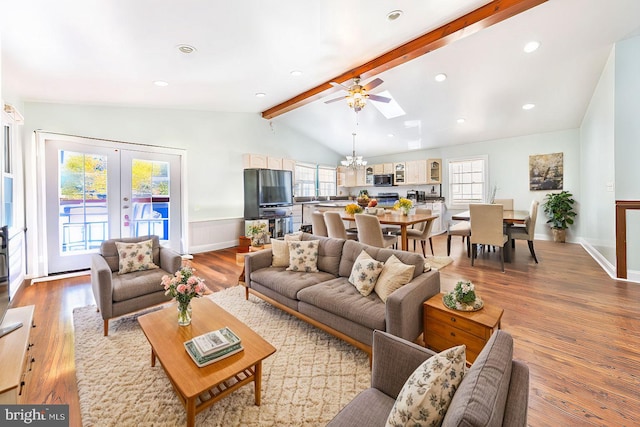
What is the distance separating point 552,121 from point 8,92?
916cm

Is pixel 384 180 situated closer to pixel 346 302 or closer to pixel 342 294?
pixel 342 294

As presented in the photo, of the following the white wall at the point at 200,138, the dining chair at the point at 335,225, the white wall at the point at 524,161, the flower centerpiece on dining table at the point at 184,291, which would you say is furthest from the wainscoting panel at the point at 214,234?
the white wall at the point at 524,161

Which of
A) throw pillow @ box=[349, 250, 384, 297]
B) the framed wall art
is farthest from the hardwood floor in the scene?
the framed wall art

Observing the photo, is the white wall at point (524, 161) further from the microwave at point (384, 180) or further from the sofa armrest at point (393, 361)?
the sofa armrest at point (393, 361)

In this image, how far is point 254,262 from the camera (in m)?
3.07

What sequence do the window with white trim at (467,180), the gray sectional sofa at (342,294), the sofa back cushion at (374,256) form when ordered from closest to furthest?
1. the gray sectional sofa at (342,294)
2. the sofa back cushion at (374,256)
3. the window with white trim at (467,180)

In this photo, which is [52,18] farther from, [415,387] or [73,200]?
[415,387]

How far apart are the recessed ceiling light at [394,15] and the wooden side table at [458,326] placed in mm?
2763

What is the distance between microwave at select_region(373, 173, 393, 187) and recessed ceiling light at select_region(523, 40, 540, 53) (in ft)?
16.5

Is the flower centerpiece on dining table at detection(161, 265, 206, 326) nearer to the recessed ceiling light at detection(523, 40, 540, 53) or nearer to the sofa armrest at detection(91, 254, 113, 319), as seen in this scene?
the sofa armrest at detection(91, 254, 113, 319)

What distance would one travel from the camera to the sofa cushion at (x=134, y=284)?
8.18ft

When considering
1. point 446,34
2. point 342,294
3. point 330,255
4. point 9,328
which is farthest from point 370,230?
point 9,328

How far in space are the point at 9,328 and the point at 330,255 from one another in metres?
2.42

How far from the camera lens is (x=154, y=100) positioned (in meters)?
4.40
